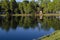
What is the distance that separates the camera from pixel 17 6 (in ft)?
259

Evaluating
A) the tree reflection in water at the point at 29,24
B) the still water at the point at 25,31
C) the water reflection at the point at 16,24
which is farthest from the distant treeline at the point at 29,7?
the still water at the point at 25,31

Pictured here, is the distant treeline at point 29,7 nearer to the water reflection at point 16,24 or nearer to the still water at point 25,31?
the water reflection at point 16,24

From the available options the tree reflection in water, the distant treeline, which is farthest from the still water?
the distant treeline

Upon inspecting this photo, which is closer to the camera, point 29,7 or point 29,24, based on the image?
point 29,24

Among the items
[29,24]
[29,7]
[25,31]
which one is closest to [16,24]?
[29,24]

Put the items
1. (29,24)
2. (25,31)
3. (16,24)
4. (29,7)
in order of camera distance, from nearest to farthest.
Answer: (25,31)
(29,24)
(16,24)
(29,7)

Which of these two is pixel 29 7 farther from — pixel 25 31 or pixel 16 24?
pixel 25 31

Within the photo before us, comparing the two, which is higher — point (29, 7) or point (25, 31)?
point (29, 7)

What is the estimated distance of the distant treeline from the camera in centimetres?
7406

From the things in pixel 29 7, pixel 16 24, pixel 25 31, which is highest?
pixel 29 7

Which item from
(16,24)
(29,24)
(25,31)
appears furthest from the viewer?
(16,24)

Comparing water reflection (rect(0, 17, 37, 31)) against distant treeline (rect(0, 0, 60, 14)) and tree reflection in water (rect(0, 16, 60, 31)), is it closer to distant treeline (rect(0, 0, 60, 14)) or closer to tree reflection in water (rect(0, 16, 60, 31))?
tree reflection in water (rect(0, 16, 60, 31))

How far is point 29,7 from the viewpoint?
73750 millimetres

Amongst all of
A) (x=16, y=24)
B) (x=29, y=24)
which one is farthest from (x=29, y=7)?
(x=29, y=24)
